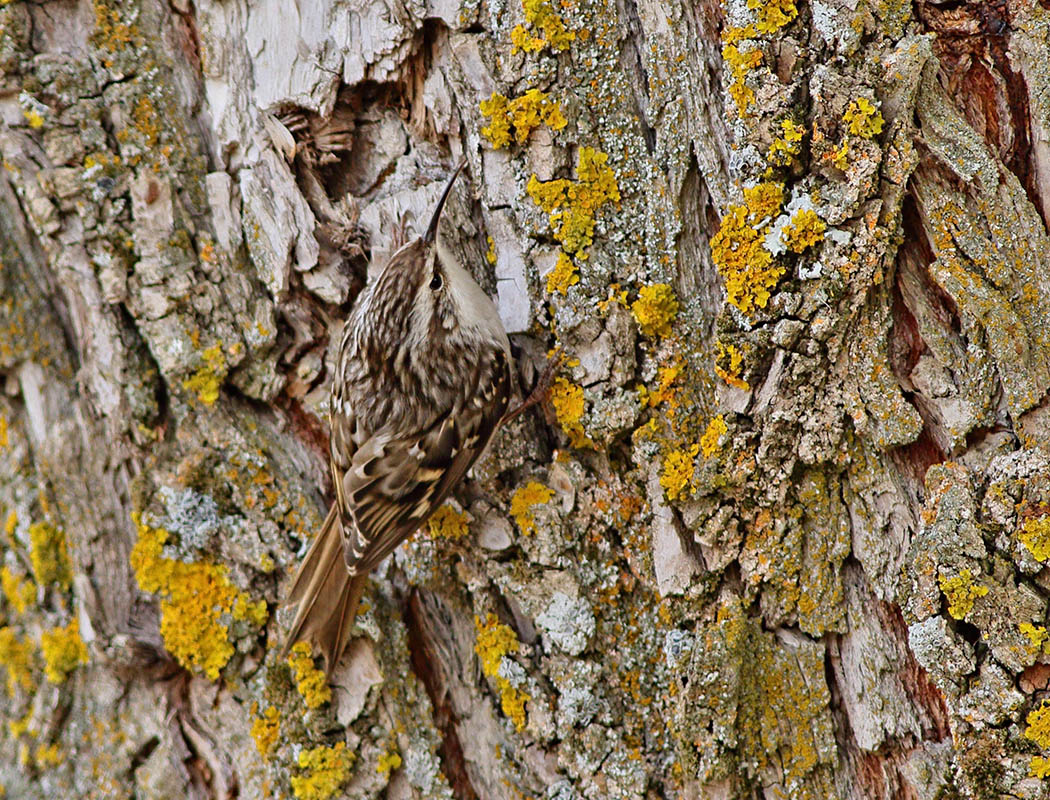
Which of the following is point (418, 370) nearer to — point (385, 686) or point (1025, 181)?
point (385, 686)

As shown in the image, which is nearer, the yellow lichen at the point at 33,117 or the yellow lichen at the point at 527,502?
the yellow lichen at the point at 527,502

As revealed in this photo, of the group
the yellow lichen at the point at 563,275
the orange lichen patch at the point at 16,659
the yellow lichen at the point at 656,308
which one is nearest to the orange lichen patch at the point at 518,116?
the yellow lichen at the point at 563,275

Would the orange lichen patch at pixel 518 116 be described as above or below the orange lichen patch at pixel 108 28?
below

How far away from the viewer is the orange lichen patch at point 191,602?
2.09 meters

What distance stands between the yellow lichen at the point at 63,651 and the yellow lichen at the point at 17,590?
0.14 m

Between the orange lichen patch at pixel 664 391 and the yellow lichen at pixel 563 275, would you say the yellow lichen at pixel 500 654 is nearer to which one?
the orange lichen patch at pixel 664 391

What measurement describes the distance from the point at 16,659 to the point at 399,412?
4.40 ft

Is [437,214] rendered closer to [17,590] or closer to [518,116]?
[518,116]

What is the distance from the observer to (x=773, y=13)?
5.31 ft

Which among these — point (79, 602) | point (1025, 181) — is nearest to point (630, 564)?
point (1025, 181)

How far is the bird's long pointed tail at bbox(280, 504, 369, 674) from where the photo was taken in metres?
1.99

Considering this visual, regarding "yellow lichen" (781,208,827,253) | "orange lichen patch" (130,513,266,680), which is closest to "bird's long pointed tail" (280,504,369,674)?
"orange lichen patch" (130,513,266,680)

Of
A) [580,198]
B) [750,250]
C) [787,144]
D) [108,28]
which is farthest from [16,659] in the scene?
[787,144]

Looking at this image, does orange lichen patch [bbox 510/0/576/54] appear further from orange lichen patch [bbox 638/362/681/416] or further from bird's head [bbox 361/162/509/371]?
orange lichen patch [bbox 638/362/681/416]
